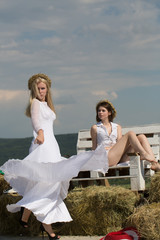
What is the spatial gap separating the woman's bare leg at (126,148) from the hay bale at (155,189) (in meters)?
0.33

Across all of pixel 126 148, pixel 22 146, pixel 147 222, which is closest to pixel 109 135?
pixel 126 148

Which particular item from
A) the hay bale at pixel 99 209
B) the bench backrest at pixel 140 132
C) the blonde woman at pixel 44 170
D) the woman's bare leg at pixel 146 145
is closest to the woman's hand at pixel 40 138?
the blonde woman at pixel 44 170

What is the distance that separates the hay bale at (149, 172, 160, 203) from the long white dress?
2.55ft

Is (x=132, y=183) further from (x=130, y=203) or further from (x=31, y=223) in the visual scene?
(x=31, y=223)

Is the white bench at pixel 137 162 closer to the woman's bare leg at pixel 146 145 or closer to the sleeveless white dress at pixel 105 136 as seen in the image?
the woman's bare leg at pixel 146 145

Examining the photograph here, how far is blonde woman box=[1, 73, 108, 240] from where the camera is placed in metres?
4.95

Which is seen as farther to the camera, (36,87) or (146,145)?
(146,145)

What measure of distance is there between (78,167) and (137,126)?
10.4ft

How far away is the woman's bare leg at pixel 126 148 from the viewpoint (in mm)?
5809

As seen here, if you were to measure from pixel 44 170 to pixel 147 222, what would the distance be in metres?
1.33

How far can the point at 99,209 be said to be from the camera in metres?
5.65

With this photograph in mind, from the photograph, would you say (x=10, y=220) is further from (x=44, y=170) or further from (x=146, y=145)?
(x=146, y=145)

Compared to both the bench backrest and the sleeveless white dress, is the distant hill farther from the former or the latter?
the sleeveless white dress

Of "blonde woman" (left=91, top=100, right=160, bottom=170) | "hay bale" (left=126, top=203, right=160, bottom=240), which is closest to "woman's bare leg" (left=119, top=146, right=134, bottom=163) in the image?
"blonde woman" (left=91, top=100, right=160, bottom=170)
